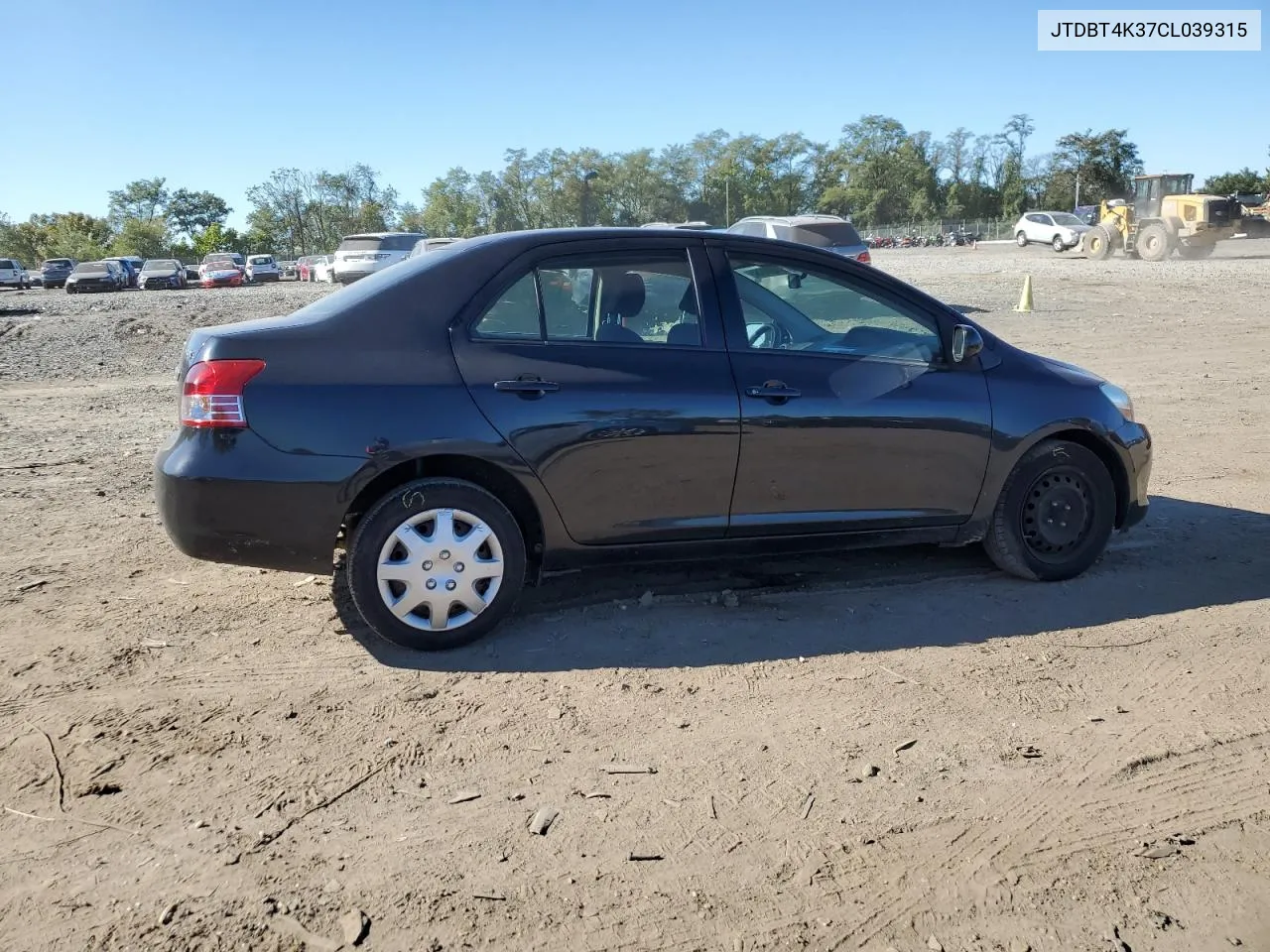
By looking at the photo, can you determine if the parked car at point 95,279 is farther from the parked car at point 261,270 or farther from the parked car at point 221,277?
the parked car at point 261,270

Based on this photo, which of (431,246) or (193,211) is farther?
(193,211)

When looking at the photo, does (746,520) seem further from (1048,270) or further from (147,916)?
(1048,270)

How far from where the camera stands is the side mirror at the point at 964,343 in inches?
185

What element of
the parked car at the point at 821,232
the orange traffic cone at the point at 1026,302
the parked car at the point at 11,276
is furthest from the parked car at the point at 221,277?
the orange traffic cone at the point at 1026,302

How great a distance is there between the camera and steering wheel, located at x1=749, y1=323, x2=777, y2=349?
4500 mm

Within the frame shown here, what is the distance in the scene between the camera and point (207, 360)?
12.7ft

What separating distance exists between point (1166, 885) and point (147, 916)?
2611 mm

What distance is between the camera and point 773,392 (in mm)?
4395

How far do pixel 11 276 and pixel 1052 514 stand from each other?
5592 cm

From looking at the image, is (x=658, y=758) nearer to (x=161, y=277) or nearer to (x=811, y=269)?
(x=811, y=269)

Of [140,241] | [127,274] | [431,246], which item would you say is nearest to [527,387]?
[431,246]

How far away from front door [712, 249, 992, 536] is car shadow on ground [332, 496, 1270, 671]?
40cm

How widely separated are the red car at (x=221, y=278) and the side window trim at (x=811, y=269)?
154 feet

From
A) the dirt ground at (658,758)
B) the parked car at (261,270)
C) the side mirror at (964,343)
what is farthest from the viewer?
the parked car at (261,270)
